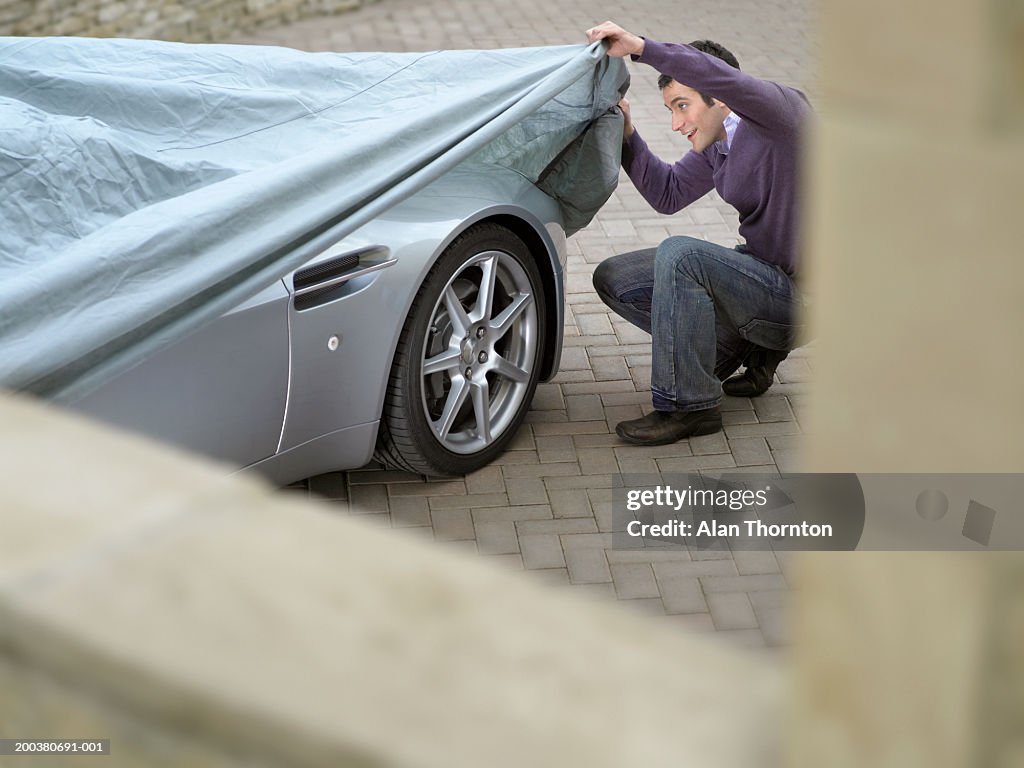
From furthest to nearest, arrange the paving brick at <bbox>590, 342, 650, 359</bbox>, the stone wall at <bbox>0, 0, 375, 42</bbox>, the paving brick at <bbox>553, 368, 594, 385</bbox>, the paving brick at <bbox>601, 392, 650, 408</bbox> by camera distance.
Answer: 1. the stone wall at <bbox>0, 0, 375, 42</bbox>
2. the paving brick at <bbox>590, 342, 650, 359</bbox>
3. the paving brick at <bbox>553, 368, 594, 385</bbox>
4. the paving brick at <bbox>601, 392, 650, 408</bbox>

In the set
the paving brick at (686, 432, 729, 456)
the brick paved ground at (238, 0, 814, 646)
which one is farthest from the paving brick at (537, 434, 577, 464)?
the paving brick at (686, 432, 729, 456)

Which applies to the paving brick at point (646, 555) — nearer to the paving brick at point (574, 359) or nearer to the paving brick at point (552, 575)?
the paving brick at point (552, 575)

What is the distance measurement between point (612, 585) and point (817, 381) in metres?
2.83

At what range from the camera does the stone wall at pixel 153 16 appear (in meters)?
7.83

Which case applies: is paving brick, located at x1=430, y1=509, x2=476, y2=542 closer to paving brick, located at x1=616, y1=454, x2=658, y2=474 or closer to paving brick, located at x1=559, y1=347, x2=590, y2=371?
paving brick, located at x1=616, y1=454, x2=658, y2=474

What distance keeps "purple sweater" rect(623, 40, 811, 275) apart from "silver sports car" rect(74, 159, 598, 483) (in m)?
0.57

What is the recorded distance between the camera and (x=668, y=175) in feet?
15.0

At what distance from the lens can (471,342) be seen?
3.83 m

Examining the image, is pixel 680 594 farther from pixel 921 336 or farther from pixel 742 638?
pixel 921 336

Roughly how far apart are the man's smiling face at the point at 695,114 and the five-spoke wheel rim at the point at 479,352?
82 cm

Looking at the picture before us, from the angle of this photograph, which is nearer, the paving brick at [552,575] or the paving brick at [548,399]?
the paving brick at [552,575]

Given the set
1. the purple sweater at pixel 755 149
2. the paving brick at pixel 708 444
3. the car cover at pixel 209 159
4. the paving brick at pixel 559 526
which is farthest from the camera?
the paving brick at pixel 708 444

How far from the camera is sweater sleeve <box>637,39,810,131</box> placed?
3807 millimetres

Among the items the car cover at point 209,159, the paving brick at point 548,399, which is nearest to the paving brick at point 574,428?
the paving brick at point 548,399
